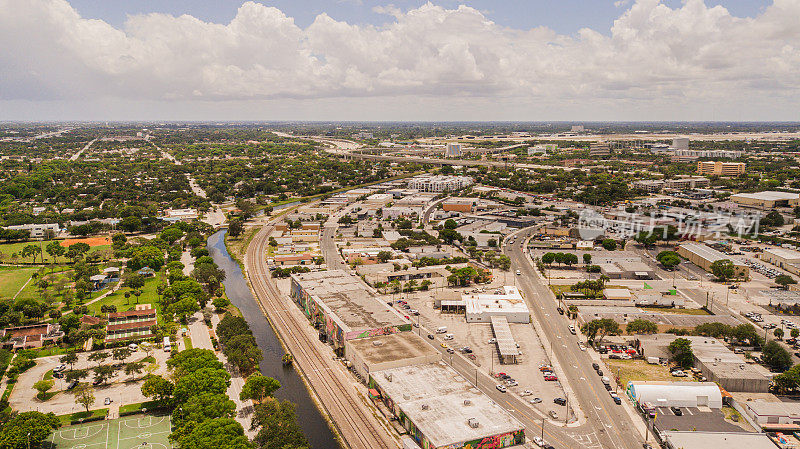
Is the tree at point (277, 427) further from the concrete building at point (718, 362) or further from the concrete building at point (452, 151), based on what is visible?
the concrete building at point (452, 151)

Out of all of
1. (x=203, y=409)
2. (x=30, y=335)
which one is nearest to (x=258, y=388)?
(x=203, y=409)

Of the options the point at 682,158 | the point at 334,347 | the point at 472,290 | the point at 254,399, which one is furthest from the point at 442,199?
the point at 682,158

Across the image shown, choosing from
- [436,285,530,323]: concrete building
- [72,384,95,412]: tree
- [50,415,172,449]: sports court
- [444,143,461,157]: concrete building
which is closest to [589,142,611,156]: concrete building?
[444,143,461,157]: concrete building

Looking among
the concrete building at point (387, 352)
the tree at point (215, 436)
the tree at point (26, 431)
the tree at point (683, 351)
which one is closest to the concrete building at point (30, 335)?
the tree at point (26, 431)

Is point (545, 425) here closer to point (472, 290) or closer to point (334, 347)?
point (334, 347)

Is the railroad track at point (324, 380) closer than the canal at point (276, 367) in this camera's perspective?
Yes

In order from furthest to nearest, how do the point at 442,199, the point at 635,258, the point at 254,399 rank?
the point at 442,199, the point at 635,258, the point at 254,399
